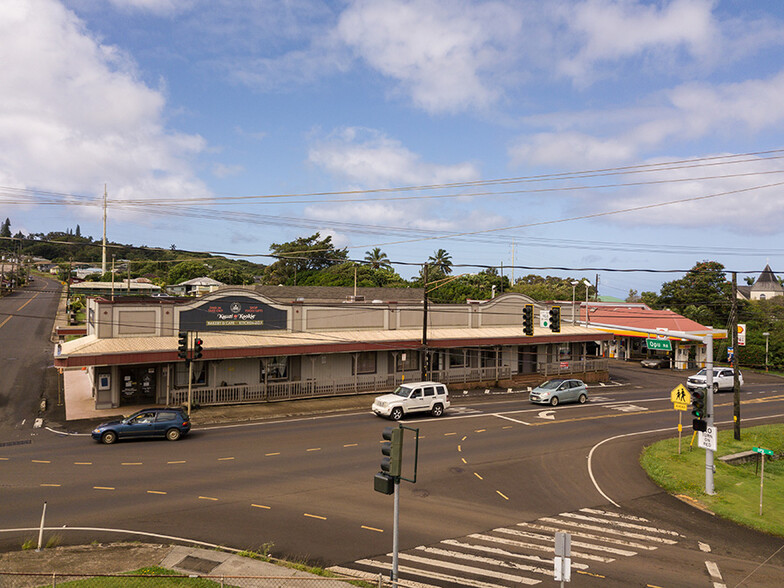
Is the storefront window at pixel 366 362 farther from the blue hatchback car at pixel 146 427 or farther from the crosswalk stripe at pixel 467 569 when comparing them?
the crosswalk stripe at pixel 467 569

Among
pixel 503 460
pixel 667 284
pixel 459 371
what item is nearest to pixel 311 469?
pixel 503 460

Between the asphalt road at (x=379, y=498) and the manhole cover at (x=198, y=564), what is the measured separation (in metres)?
1.12

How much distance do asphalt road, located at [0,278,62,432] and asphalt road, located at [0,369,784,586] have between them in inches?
272

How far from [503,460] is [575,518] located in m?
5.74

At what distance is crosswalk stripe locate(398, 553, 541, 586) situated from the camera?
11258 mm

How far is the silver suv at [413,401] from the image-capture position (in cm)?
2755

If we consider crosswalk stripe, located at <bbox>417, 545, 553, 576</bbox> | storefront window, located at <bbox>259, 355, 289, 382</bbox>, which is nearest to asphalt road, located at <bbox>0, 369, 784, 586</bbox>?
crosswalk stripe, located at <bbox>417, 545, 553, 576</bbox>

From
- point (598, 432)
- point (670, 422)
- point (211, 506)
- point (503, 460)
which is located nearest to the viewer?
point (211, 506)

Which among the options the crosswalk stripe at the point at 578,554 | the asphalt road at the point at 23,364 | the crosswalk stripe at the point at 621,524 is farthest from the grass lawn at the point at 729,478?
the asphalt road at the point at 23,364

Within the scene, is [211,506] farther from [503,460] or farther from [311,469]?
[503,460]

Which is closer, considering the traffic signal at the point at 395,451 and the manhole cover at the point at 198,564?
the traffic signal at the point at 395,451

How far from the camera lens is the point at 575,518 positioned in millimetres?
15133

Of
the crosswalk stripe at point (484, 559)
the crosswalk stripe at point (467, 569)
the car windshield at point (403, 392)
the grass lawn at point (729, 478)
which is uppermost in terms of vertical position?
the car windshield at point (403, 392)

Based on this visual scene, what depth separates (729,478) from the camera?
67.3 feet
